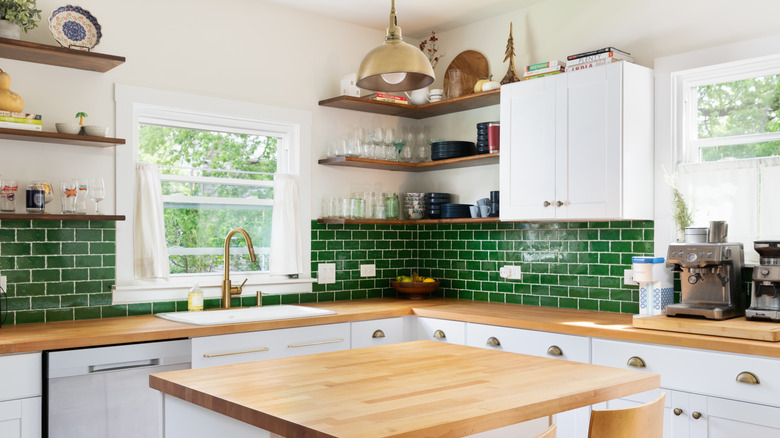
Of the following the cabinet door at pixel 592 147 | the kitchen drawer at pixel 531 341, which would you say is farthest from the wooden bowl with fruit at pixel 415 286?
the cabinet door at pixel 592 147

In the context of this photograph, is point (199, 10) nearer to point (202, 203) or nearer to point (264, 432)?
point (202, 203)

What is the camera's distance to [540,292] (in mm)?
4504

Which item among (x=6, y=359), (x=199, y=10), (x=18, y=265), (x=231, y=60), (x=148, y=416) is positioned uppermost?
(x=199, y=10)

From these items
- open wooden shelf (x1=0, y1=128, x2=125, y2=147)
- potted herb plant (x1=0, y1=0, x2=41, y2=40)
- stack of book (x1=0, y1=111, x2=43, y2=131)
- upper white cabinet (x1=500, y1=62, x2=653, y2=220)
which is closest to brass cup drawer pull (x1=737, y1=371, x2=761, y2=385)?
upper white cabinet (x1=500, y1=62, x2=653, y2=220)

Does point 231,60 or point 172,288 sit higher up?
point 231,60

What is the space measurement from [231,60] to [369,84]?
1.87 meters

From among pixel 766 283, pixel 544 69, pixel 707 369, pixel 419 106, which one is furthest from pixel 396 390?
pixel 419 106

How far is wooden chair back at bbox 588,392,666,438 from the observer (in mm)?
1700

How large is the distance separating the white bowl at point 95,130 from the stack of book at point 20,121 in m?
0.22

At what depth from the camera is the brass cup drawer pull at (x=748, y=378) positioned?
9.14 feet

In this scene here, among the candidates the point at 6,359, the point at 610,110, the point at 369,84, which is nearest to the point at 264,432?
the point at 369,84

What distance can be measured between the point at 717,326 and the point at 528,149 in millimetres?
1524

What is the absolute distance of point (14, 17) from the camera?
338cm

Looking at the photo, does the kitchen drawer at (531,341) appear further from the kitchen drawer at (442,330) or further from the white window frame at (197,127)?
the white window frame at (197,127)
